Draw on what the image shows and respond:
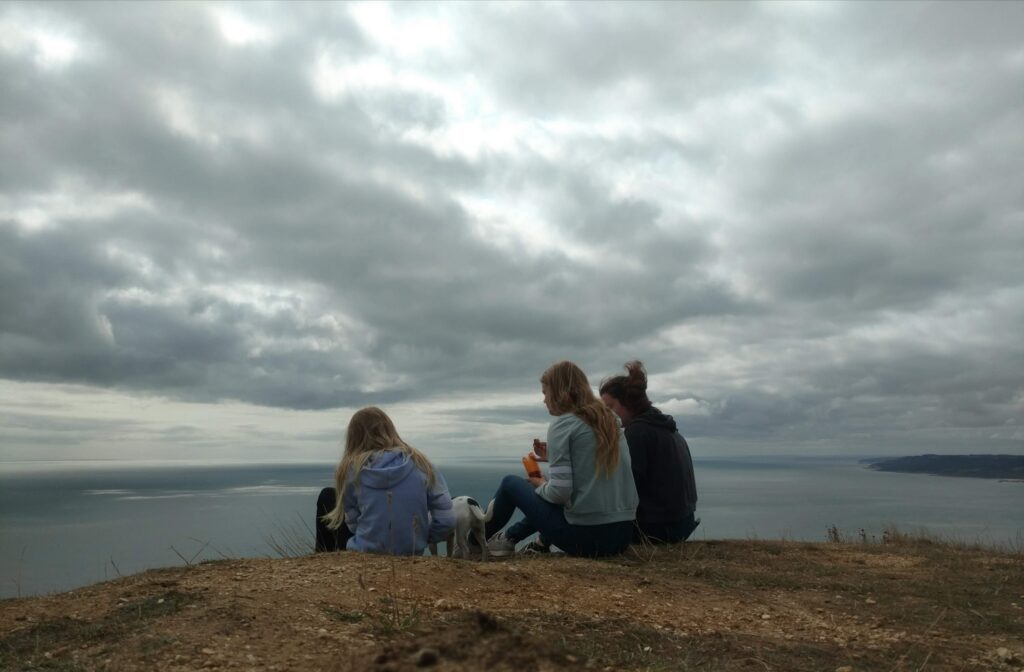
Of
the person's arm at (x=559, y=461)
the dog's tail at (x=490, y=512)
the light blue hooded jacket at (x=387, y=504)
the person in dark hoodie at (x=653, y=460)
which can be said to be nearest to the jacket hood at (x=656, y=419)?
the person in dark hoodie at (x=653, y=460)

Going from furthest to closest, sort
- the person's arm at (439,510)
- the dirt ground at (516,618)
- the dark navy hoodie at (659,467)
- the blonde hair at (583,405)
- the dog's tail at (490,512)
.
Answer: the dark navy hoodie at (659,467)
the dog's tail at (490,512)
the person's arm at (439,510)
the blonde hair at (583,405)
the dirt ground at (516,618)

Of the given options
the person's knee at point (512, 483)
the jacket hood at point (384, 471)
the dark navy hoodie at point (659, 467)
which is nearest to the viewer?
the jacket hood at point (384, 471)

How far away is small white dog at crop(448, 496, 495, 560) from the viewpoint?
20.7 ft

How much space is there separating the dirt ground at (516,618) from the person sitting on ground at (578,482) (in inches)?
9.8

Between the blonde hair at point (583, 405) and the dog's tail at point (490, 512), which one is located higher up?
the blonde hair at point (583, 405)

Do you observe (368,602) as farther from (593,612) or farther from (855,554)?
(855,554)

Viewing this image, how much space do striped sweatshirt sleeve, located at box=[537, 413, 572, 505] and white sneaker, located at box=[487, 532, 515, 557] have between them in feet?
3.06

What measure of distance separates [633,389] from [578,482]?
133cm

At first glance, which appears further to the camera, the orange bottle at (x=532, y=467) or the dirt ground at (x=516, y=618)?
the orange bottle at (x=532, y=467)

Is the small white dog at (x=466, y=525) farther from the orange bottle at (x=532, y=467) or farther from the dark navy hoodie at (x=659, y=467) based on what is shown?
the dark navy hoodie at (x=659, y=467)

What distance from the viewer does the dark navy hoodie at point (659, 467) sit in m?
6.71

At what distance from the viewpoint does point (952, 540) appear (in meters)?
8.77

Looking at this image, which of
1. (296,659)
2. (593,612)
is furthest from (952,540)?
(296,659)

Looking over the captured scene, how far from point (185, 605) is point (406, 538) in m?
2.04
